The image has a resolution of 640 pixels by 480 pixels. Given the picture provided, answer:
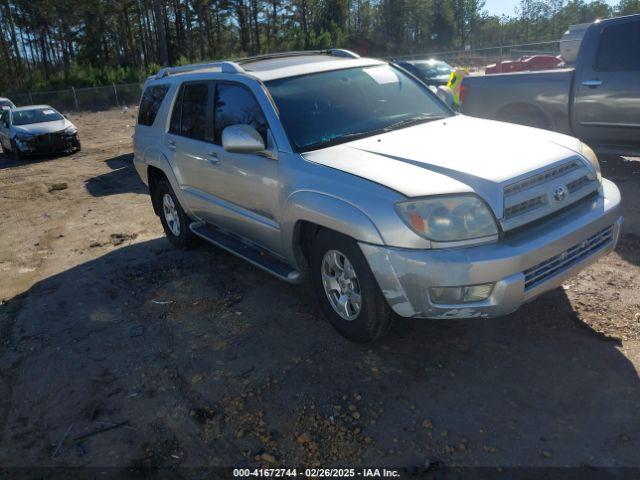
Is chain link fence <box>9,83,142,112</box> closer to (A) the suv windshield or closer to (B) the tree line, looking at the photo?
(B) the tree line

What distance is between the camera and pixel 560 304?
13.5ft

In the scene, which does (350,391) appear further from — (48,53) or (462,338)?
(48,53)

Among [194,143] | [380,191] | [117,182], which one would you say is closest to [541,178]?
[380,191]

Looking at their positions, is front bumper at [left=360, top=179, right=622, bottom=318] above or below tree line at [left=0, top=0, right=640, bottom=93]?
below

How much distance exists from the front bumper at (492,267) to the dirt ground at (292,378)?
0.51 m

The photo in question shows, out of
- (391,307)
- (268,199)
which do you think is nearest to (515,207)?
Answer: (391,307)

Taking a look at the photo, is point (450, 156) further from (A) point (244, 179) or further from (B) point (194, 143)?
(B) point (194, 143)

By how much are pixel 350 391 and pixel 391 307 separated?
563mm

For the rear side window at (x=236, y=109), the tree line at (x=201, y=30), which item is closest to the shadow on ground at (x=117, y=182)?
the rear side window at (x=236, y=109)

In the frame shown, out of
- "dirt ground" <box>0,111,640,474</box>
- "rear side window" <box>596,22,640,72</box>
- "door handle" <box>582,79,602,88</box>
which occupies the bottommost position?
"dirt ground" <box>0,111,640,474</box>

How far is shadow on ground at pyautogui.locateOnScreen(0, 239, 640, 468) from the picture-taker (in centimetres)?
285

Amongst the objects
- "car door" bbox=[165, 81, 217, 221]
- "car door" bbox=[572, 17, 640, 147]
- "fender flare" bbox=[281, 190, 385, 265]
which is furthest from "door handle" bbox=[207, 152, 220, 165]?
"car door" bbox=[572, 17, 640, 147]

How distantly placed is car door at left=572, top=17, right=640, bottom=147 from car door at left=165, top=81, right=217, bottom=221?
4979 mm

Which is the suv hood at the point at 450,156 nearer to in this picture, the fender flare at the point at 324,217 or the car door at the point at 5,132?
the fender flare at the point at 324,217
